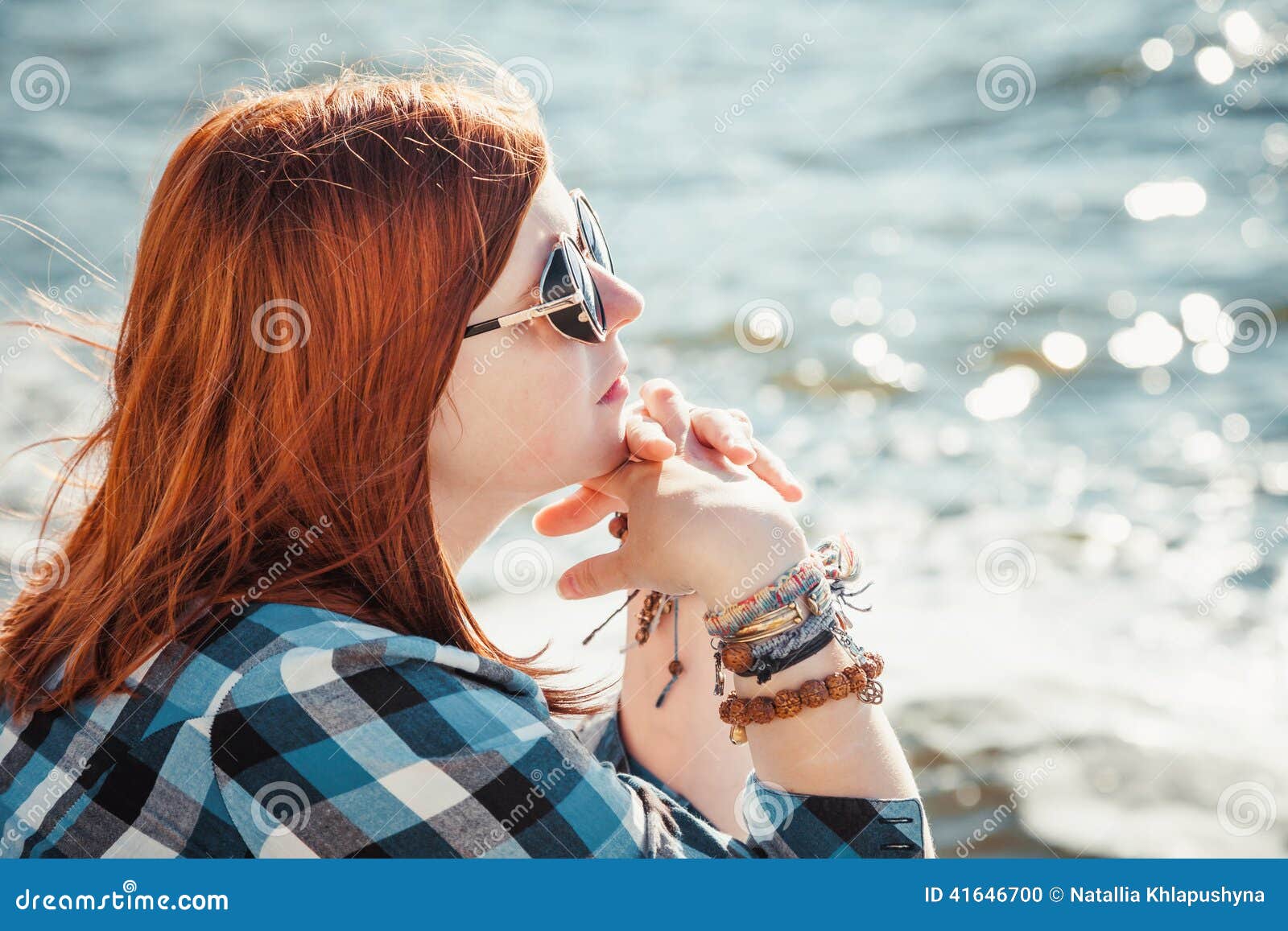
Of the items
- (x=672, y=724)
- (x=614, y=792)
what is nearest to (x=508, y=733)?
(x=614, y=792)

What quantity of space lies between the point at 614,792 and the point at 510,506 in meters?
0.70

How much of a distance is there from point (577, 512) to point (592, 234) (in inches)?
22.7

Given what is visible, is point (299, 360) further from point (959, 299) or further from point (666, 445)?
point (959, 299)

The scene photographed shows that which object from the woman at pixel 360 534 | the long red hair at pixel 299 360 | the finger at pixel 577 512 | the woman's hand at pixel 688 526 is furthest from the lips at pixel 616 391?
the long red hair at pixel 299 360

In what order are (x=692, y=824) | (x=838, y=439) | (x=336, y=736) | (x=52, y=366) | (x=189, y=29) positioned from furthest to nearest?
(x=189, y=29)
(x=52, y=366)
(x=838, y=439)
(x=692, y=824)
(x=336, y=736)

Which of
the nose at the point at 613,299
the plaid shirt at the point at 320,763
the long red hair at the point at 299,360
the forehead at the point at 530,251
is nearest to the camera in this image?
the plaid shirt at the point at 320,763

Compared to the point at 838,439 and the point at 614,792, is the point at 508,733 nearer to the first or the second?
the point at 614,792

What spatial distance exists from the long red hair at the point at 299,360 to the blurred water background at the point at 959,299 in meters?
1.07

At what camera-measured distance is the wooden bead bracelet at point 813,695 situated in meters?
1.89

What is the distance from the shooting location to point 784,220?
7605 millimetres

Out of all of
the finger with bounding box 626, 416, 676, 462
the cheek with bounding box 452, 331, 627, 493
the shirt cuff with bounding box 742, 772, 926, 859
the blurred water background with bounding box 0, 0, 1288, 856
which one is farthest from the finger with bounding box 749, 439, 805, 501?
the blurred water background with bounding box 0, 0, 1288, 856

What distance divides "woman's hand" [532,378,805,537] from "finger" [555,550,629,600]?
0.20 metres

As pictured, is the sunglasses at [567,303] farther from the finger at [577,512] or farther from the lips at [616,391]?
the finger at [577,512]

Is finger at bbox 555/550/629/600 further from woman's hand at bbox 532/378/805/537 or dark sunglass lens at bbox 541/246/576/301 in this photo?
dark sunglass lens at bbox 541/246/576/301
